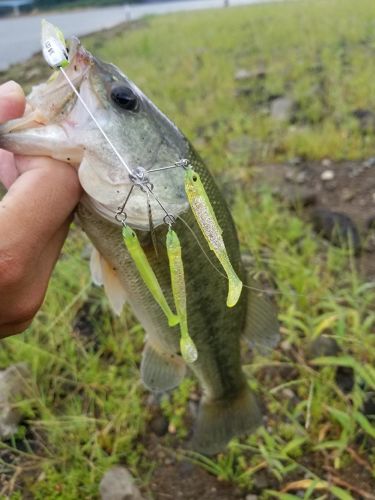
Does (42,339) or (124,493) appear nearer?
(124,493)

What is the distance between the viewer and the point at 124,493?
7.06 ft

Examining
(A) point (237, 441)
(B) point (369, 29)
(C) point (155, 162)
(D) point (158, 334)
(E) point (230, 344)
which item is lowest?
(B) point (369, 29)

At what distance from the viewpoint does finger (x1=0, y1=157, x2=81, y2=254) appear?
1354 mm

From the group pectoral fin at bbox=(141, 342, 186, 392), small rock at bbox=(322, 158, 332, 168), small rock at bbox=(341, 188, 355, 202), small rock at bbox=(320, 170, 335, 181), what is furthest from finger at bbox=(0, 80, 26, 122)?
small rock at bbox=(322, 158, 332, 168)

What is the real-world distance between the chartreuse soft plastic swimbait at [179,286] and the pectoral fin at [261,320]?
818 millimetres

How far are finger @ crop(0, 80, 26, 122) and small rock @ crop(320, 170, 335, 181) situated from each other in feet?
10.2

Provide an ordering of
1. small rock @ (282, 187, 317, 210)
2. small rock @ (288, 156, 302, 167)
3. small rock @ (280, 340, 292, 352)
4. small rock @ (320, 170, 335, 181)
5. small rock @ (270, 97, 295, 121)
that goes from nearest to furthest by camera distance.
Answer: small rock @ (280, 340, 292, 352) → small rock @ (282, 187, 317, 210) → small rock @ (320, 170, 335, 181) → small rock @ (288, 156, 302, 167) → small rock @ (270, 97, 295, 121)

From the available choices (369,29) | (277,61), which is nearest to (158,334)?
(277,61)

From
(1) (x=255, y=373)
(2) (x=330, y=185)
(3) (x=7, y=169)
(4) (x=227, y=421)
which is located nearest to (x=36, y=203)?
(3) (x=7, y=169)

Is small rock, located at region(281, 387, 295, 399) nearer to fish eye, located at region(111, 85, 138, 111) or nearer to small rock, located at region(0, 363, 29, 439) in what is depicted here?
small rock, located at region(0, 363, 29, 439)

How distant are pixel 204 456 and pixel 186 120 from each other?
4.25 metres

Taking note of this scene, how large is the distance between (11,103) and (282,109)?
4.56 meters

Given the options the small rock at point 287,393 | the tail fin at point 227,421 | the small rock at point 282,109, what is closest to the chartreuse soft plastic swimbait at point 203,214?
the tail fin at point 227,421

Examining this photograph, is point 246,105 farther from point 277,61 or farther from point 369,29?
point 369,29
